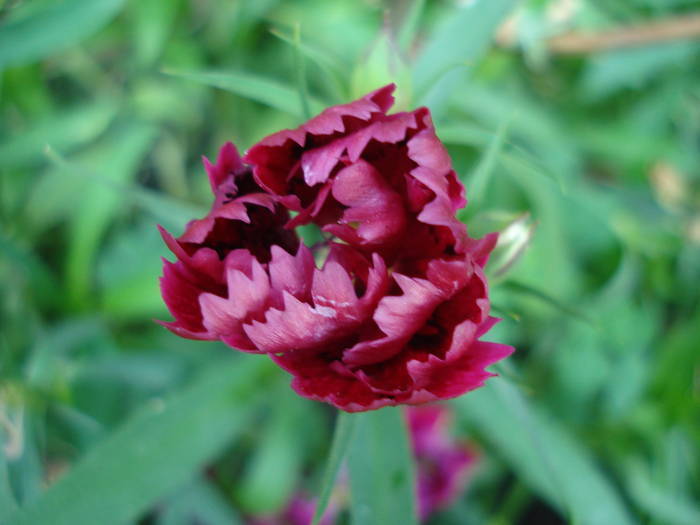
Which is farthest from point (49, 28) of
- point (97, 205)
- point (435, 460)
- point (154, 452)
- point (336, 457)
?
point (435, 460)

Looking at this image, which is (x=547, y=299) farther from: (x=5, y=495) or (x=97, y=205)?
(x=97, y=205)

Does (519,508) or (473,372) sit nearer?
(473,372)

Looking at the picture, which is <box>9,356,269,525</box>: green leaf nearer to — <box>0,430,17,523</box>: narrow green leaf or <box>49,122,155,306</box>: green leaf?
<box>0,430,17,523</box>: narrow green leaf

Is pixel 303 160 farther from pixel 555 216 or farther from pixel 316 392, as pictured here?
pixel 555 216

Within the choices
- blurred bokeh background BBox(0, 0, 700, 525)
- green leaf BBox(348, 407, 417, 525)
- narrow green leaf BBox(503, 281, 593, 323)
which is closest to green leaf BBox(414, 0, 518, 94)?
blurred bokeh background BBox(0, 0, 700, 525)

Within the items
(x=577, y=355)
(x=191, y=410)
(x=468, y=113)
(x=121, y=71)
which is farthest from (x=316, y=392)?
(x=121, y=71)

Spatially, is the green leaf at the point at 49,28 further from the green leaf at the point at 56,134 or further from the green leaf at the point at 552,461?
the green leaf at the point at 552,461

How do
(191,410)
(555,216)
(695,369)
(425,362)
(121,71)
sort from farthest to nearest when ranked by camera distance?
(121,71) < (555,216) < (695,369) < (191,410) < (425,362)
